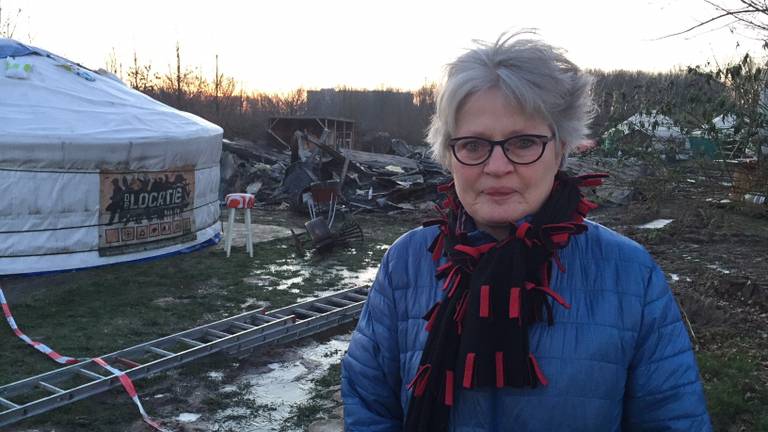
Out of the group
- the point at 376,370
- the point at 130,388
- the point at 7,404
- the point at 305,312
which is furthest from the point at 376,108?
the point at 376,370

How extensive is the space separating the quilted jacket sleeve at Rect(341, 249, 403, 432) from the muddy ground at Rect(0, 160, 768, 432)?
2.56 meters

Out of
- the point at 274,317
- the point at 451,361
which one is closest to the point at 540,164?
the point at 451,361

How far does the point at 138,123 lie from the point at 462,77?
8.20 metres

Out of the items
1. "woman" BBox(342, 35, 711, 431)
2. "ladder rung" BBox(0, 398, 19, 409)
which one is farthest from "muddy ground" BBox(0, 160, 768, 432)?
"woman" BBox(342, 35, 711, 431)

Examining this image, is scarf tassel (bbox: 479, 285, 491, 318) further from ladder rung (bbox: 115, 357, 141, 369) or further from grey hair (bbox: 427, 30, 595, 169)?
ladder rung (bbox: 115, 357, 141, 369)

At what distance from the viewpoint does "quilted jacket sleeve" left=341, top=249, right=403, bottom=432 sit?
68.8 inches

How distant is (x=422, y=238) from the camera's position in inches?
71.1

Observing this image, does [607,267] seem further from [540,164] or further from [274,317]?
[274,317]

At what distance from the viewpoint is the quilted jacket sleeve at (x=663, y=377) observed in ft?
5.03

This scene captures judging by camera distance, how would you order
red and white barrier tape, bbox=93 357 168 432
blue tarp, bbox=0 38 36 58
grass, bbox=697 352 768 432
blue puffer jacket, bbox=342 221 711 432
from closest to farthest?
blue puffer jacket, bbox=342 221 711 432
grass, bbox=697 352 768 432
red and white barrier tape, bbox=93 357 168 432
blue tarp, bbox=0 38 36 58

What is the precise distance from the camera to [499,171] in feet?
5.30

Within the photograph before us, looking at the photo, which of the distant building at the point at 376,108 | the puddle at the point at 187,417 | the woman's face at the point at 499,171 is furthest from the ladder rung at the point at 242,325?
the distant building at the point at 376,108

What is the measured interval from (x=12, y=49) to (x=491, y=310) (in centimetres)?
965

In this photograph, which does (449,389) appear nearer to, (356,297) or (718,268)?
(356,297)
